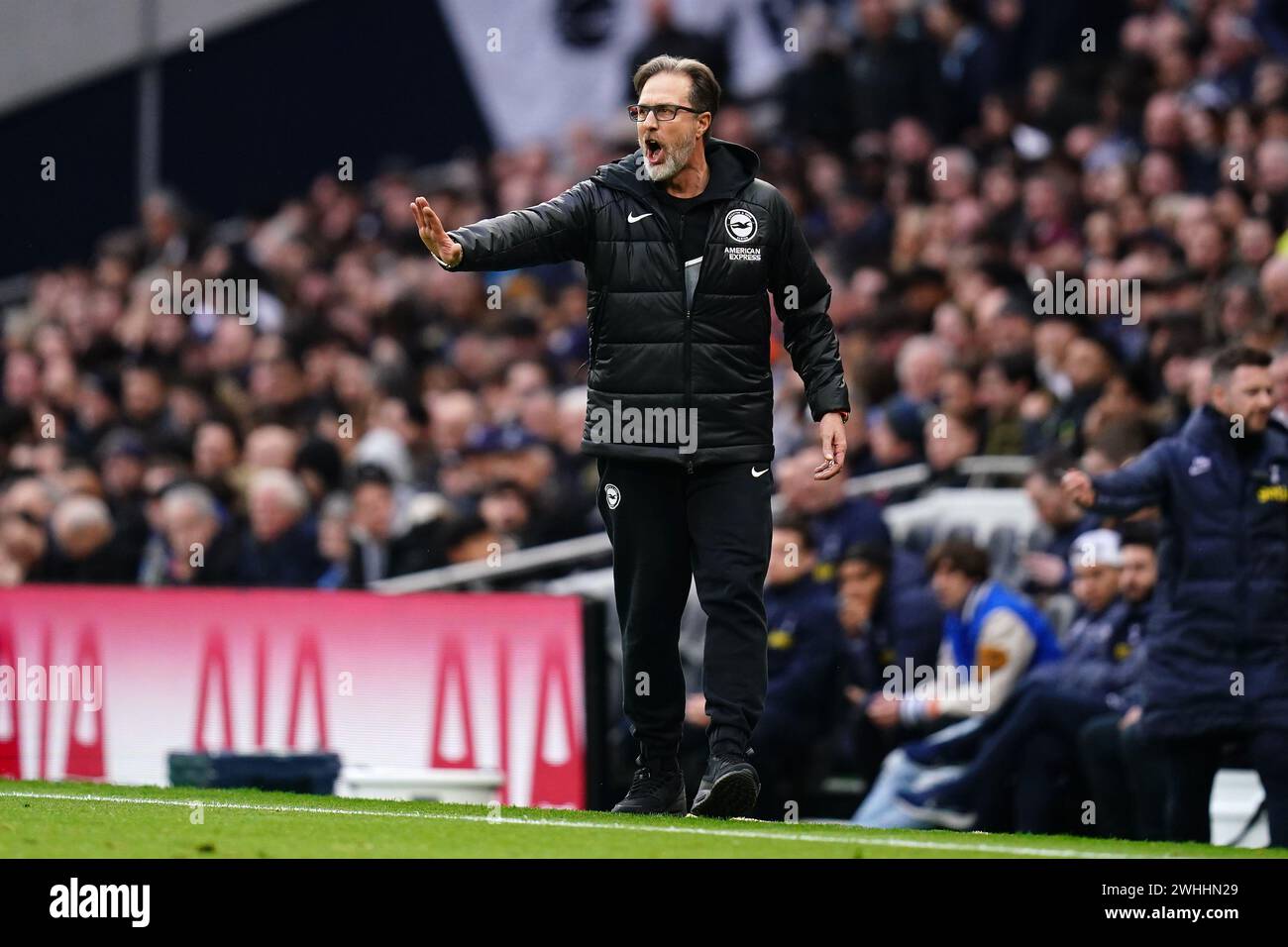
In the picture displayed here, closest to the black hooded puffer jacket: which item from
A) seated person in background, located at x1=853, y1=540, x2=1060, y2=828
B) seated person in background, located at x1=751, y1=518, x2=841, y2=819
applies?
seated person in background, located at x1=853, y1=540, x2=1060, y2=828

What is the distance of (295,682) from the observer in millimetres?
10828

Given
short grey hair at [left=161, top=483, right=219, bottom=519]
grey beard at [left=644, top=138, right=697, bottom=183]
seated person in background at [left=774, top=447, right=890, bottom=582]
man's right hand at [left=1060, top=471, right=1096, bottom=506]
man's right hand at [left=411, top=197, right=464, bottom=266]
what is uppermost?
grey beard at [left=644, top=138, right=697, bottom=183]

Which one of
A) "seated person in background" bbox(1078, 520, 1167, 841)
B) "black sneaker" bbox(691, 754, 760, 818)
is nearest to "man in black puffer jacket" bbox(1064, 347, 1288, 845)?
"seated person in background" bbox(1078, 520, 1167, 841)

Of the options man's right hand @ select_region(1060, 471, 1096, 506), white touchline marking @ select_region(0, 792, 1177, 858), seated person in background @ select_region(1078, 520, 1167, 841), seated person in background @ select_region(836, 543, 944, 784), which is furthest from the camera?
seated person in background @ select_region(836, 543, 944, 784)

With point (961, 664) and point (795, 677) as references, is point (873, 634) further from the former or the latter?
point (961, 664)

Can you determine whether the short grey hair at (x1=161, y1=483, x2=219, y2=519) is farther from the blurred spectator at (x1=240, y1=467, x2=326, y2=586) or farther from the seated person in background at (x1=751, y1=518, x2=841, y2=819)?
the seated person in background at (x1=751, y1=518, x2=841, y2=819)

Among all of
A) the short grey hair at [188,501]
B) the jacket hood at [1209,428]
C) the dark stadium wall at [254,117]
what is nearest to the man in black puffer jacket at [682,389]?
the jacket hood at [1209,428]

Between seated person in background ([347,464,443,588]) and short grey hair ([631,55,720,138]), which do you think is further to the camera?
seated person in background ([347,464,443,588])

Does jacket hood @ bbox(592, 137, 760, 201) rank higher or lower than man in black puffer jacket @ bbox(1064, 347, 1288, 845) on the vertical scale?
higher

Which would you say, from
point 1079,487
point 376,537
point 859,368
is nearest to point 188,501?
point 376,537

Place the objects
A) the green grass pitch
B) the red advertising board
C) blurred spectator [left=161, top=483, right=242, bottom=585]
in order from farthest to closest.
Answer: blurred spectator [left=161, top=483, right=242, bottom=585]
the red advertising board
the green grass pitch

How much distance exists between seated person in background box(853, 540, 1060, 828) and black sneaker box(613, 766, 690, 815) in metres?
3.05

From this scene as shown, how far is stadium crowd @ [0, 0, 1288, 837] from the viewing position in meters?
10.3

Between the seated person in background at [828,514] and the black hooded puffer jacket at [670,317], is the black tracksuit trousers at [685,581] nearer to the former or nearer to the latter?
the black hooded puffer jacket at [670,317]
